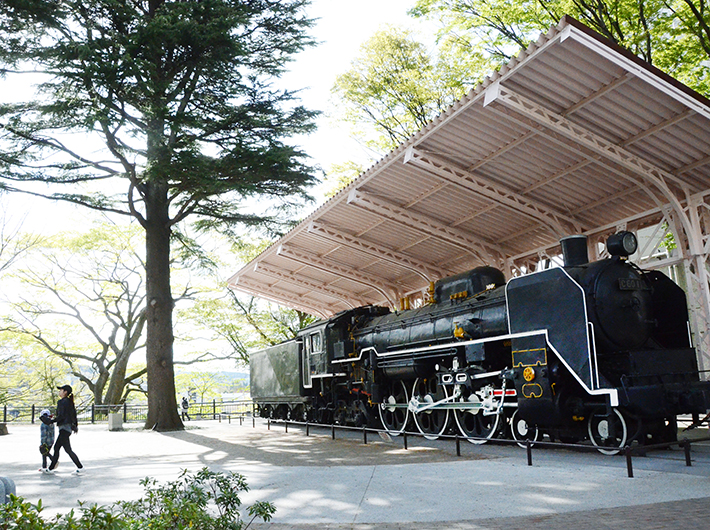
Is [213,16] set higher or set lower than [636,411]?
higher

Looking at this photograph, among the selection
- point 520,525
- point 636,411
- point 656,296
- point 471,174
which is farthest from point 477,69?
point 520,525

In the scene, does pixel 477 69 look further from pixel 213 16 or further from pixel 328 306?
pixel 328 306

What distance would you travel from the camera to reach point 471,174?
507 inches

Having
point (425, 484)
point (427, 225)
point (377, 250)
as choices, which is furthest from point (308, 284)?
point (425, 484)

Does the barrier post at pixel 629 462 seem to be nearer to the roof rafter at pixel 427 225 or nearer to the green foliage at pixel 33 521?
the green foliage at pixel 33 521

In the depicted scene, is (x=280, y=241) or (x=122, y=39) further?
(x=280, y=241)

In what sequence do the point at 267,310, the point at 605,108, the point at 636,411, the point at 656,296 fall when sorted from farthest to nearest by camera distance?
the point at 267,310 < the point at 605,108 < the point at 656,296 < the point at 636,411

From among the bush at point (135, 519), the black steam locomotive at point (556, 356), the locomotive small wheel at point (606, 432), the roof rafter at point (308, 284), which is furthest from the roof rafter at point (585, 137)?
the roof rafter at point (308, 284)

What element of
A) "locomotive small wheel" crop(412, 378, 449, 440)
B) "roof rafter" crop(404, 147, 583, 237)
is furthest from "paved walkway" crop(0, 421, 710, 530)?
"roof rafter" crop(404, 147, 583, 237)

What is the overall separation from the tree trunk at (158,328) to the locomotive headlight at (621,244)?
12.9 m

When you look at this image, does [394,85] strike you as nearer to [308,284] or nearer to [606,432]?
[308,284]

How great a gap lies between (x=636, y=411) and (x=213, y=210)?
47.4 feet

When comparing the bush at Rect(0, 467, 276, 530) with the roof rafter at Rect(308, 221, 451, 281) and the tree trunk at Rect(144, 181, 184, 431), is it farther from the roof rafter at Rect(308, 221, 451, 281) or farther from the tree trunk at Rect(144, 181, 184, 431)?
the tree trunk at Rect(144, 181, 184, 431)

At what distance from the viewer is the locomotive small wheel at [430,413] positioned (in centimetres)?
1158
